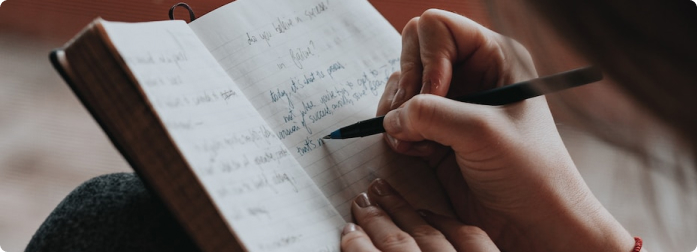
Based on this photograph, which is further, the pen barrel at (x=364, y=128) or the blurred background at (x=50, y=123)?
the blurred background at (x=50, y=123)

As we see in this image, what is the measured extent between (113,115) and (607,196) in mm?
439

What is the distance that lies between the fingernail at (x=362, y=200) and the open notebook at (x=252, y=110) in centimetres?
1

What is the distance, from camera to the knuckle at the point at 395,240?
0.43 metres

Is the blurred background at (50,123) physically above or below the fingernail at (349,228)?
above

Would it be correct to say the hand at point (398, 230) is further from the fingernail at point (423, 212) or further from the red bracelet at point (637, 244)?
the red bracelet at point (637, 244)

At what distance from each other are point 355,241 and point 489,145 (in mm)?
143

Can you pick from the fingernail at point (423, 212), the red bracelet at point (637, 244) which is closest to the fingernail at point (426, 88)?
the fingernail at point (423, 212)

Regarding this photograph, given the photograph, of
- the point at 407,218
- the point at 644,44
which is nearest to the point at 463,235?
the point at 407,218

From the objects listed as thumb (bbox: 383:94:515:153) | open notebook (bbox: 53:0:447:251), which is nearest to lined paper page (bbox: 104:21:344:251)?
open notebook (bbox: 53:0:447:251)

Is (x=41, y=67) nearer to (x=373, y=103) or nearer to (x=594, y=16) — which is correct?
(x=373, y=103)

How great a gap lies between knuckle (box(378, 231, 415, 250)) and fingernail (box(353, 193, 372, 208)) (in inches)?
1.7

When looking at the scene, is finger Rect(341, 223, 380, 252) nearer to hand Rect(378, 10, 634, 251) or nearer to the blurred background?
hand Rect(378, 10, 634, 251)

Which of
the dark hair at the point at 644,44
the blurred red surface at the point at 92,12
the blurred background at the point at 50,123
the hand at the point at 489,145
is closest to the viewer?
the dark hair at the point at 644,44

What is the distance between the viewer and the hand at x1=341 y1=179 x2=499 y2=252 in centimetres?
43
